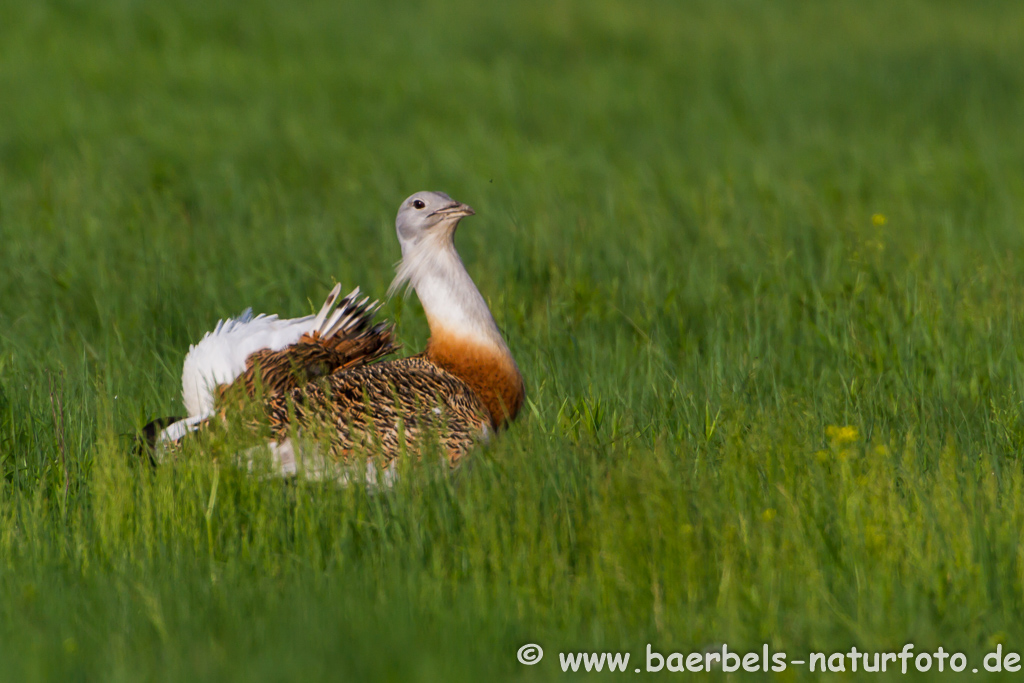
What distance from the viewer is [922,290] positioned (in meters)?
5.68

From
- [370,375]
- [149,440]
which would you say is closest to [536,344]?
[370,375]

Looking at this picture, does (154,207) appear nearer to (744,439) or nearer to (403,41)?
(744,439)

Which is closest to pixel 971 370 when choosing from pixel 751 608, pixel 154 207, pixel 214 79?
pixel 751 608

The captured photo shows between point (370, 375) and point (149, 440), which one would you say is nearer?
point (149, 440)

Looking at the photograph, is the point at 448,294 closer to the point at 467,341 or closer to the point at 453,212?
the point at 467,341

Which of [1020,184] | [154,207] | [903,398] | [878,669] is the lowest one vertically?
[878,669]

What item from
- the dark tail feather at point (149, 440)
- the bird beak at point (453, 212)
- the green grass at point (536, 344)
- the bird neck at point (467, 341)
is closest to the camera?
the green grass at point (536, 344)

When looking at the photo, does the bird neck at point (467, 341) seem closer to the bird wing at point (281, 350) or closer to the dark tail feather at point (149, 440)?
the bird wing at point (281, 350)

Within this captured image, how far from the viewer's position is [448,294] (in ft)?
13.9

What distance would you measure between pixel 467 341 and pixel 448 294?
7.2 inches

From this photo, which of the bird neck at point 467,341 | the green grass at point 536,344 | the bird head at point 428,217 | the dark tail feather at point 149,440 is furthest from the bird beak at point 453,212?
the dark tail feather at point 149,440

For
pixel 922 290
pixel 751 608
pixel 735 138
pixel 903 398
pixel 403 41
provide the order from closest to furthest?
pixel 751 608
pixel 903 398
pixel 922 290
pixel 735 138
pixel 403 41

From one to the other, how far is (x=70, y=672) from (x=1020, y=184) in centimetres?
769

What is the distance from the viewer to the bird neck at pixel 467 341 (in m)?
4.18
